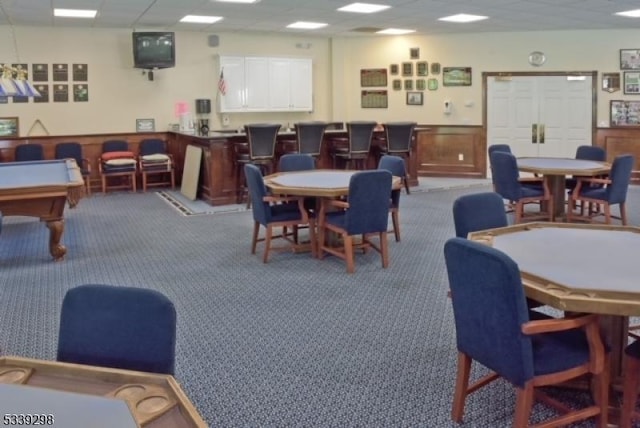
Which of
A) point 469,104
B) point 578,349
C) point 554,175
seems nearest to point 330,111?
point 469,104

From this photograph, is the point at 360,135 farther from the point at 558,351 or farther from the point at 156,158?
the point at 558,351

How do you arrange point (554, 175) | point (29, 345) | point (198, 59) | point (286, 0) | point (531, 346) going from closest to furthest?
point (531, 346) → point (29, 345) → point (554, 175) → point (286, 0) → point (198, 59)

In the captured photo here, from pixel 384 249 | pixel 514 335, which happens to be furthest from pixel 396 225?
pixel 514 335

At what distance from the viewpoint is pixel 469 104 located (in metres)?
11.5

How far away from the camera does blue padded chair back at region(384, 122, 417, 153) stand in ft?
31.0

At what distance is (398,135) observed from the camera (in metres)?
9.53

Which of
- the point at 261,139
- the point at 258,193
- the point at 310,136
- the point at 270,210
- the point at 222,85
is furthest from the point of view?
the point at 222,85

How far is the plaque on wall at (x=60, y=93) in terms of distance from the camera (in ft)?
32.8

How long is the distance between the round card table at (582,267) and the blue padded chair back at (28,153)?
830 centimetres

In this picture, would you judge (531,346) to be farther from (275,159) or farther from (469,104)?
(469,104)

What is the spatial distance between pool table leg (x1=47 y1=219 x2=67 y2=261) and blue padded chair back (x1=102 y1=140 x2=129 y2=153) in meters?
4.75

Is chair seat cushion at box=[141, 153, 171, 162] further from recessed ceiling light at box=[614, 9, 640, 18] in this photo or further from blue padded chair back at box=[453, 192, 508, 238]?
blue padded chair back at box=[453, 192, 508, 238]

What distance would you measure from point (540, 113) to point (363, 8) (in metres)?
4.35

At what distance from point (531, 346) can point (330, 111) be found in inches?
396
